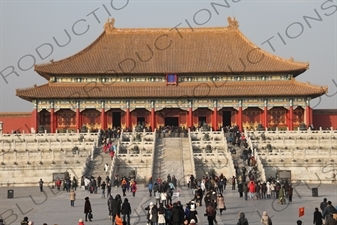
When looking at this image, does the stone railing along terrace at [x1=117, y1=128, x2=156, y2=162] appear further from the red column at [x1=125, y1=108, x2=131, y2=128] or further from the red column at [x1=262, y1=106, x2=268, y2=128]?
the red column at [x1=262, y1=106, x2=268, y2=128]

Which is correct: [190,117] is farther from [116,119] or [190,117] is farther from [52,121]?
[52,121]

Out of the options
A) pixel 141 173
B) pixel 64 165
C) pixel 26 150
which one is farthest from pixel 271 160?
pixel 26 150

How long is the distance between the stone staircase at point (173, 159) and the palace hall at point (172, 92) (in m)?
14.2

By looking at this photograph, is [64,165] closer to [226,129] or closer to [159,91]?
[226,129]

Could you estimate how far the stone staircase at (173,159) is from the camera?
40156 mm

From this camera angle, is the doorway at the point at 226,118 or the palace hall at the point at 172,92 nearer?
the palace hall at the point at 172,92

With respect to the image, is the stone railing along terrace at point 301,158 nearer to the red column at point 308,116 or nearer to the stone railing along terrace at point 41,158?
the stone railing along terrace at point 41,158

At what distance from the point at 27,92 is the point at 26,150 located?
19258mm

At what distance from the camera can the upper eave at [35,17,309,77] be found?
212ft

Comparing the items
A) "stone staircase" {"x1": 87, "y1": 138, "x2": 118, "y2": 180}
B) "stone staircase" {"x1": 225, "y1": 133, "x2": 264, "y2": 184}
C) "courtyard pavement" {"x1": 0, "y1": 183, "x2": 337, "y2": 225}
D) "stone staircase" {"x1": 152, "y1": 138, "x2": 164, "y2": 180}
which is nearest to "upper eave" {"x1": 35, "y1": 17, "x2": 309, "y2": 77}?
"stone staircase" {"x1": 152, "y1": 138, "x2": 164, "y2": 180}

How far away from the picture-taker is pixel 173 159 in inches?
1693

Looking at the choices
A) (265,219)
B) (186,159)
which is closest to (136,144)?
(186,159)

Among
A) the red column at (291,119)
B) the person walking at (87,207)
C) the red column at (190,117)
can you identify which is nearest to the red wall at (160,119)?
Result: the red column at (190,117)

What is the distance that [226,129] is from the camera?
56.7 m
